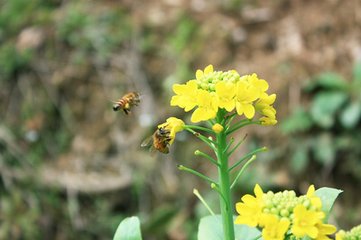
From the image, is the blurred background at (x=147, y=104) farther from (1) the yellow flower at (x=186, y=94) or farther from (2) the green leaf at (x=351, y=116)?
(1) the yellow flower at (x=186, y=94)

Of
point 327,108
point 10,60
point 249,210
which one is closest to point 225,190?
point 249,210

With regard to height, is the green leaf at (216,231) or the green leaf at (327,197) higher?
→ the green leaf at (327,197)

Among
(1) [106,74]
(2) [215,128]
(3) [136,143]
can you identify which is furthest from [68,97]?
(2) [215,128]

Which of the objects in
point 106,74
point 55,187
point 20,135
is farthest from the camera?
point 106,74

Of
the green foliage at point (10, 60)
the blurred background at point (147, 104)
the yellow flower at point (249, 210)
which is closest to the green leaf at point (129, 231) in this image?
the yellow flower at point (249, 210)

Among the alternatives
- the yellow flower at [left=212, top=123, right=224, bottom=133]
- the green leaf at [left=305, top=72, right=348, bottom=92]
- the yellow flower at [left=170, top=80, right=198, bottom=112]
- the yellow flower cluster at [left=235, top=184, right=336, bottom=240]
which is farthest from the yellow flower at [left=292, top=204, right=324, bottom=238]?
the green leaf at [left=305, top=72, right=348, bottom=92]

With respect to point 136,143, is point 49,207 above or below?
below

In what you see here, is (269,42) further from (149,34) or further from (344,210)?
(344,210)
